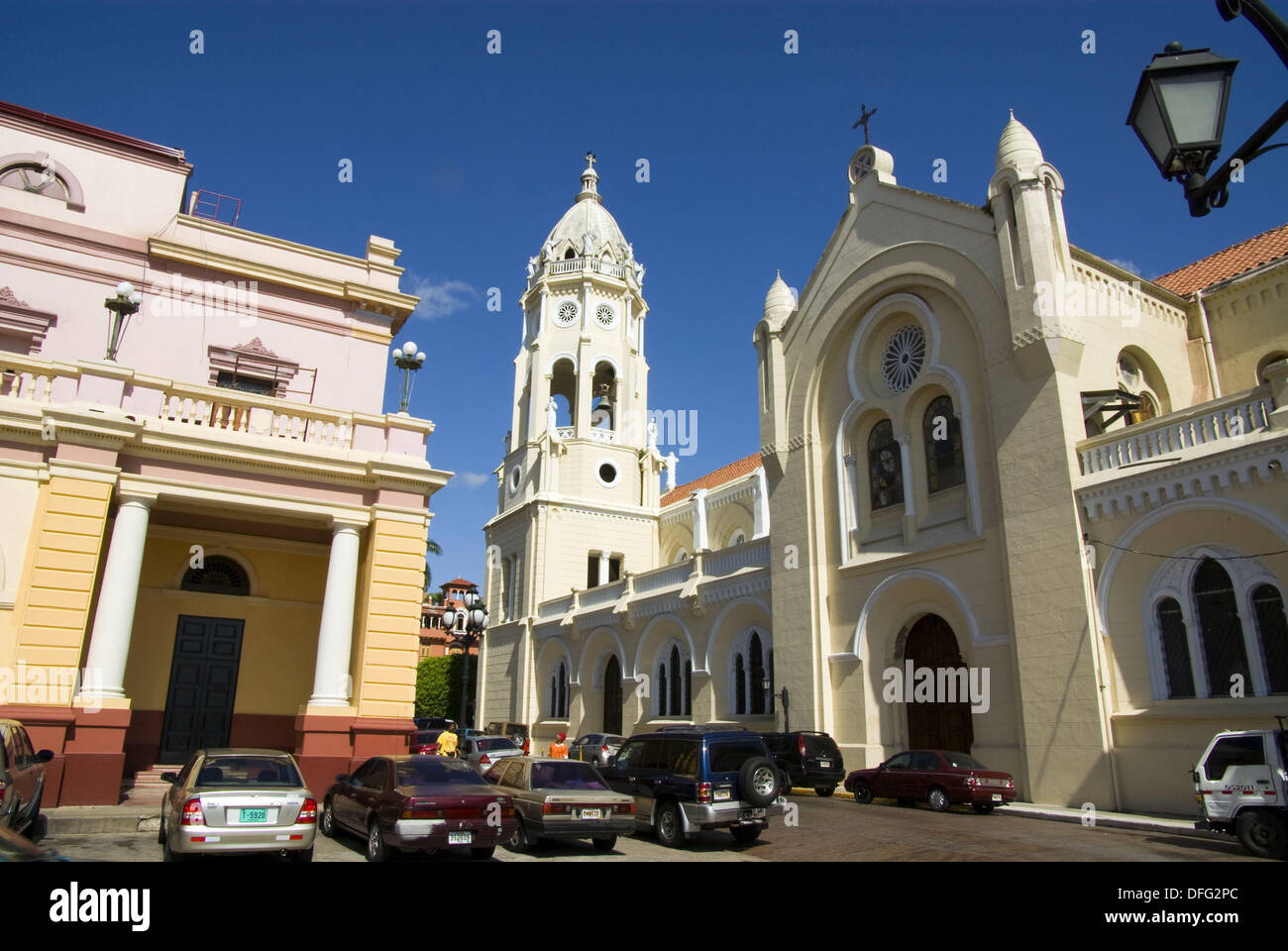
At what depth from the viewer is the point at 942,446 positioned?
2225 cm

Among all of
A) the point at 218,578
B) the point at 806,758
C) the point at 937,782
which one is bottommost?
the point at 937,782

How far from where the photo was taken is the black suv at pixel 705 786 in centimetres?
1261

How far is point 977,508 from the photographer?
20.3 metres

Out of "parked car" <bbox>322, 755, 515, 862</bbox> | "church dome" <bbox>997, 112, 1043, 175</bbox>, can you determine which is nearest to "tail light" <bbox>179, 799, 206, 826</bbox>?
"parked car" <bbox>322, 755, 515, 862</bbox>

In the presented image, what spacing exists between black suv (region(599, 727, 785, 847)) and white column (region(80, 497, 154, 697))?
28.5 ft

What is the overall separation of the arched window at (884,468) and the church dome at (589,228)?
2467cm

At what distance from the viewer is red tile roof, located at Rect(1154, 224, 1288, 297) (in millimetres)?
22047

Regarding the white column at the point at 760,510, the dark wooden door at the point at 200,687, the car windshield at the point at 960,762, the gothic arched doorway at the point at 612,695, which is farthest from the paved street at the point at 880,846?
the gothic arched doorway at the point at 612,695

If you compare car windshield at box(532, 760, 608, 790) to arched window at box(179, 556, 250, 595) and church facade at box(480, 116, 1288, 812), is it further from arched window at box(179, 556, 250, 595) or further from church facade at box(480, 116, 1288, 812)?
church facade at box(480, 116, 1288, 812)

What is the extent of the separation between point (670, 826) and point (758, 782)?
1562mm

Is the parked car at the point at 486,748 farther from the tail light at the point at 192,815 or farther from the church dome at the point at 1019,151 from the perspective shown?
the church dome at the point at 1019,151

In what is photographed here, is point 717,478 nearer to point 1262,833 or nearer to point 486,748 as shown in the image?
point 486,748

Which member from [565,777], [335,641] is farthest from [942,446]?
[335,641]
